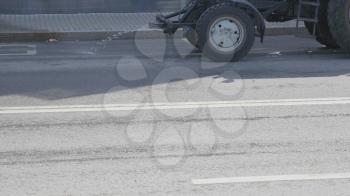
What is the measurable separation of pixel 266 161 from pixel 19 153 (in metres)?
2.22

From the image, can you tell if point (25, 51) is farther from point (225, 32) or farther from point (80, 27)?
point (225, 32)

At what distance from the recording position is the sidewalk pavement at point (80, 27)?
14.7 meters

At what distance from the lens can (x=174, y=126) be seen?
7.51 meters

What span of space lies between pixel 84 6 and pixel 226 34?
6139mm

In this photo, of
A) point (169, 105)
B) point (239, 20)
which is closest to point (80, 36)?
point (239, 20)

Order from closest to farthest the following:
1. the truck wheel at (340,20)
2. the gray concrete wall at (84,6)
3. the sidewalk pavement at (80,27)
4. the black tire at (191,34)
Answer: the black tire at (191,34) → the truck wheel at (340,20) → the sidewalk pavement at (80,27) → the gray concrete wall at (84,6)

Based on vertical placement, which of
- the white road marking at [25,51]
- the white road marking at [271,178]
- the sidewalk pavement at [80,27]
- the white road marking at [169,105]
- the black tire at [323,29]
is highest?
the white road marking at [271,178]

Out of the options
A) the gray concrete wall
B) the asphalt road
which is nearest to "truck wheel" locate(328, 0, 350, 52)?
the asphalt road

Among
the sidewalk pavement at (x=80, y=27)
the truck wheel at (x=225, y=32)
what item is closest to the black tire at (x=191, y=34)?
the truck wheel at (x=225, y=32)

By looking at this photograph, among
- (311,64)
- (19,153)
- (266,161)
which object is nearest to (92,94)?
(19,153)

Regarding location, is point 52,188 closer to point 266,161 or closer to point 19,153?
point 19,153

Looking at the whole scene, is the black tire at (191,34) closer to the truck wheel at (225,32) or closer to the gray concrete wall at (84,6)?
the truck wheel at (225,32)

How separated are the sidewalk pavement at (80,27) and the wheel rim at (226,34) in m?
3.42

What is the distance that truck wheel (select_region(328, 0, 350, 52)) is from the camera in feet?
39.3
